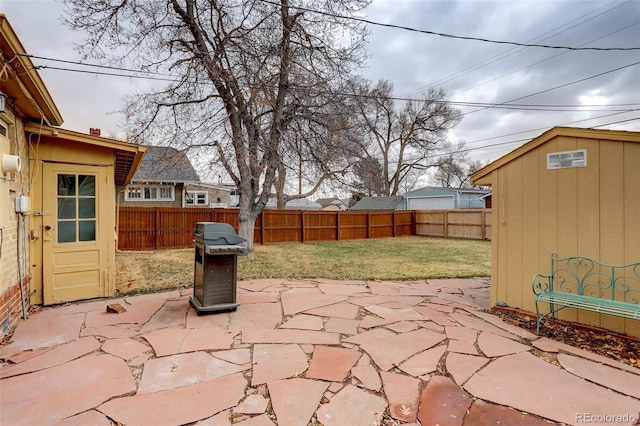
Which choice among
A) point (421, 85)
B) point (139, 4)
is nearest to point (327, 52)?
point (139, 4)

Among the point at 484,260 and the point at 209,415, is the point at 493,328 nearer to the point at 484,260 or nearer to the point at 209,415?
the point at 209,415

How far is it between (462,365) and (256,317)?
217cm

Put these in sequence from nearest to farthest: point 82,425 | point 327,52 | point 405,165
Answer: point 82,425
point 327,52
point 405,165

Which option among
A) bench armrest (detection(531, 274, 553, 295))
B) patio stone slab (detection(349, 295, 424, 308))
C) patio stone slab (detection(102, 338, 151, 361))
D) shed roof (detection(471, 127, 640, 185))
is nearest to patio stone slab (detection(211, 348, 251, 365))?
patio stone slab (detection(102, 338, 151, 361))

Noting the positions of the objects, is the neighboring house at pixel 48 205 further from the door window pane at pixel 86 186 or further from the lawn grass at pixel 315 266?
the lawn grass at pixel 315 266

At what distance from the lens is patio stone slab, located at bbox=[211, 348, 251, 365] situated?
2551 mm

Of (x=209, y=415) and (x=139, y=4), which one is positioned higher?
(x=139, y=4)

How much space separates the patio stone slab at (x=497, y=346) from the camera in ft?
9.12

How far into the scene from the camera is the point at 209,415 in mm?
1857

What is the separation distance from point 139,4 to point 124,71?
5.32ft

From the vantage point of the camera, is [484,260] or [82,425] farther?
[484,260]

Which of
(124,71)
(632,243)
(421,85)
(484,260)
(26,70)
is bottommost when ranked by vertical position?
(484,260)

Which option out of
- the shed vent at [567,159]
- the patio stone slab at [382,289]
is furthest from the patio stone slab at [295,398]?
the shed vent at [567,159]

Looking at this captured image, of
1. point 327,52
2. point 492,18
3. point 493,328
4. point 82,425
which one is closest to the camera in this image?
point 82,425
